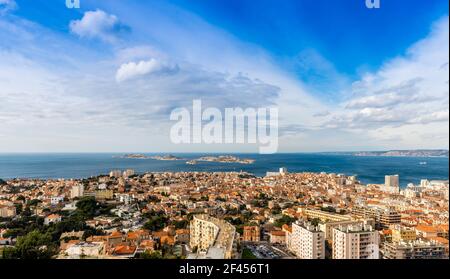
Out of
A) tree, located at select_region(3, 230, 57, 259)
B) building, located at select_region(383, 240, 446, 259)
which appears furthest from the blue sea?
building, located at select_region(383, 240, 446, 259)

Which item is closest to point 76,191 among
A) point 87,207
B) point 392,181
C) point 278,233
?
point 87,207

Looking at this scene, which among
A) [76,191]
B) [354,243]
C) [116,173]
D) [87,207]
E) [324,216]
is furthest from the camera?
[116,173]

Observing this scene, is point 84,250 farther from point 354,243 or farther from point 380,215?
point 380,215

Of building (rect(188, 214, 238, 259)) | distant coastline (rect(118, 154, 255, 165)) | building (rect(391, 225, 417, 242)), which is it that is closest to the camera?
building (rect(188, 214, 238, 259))

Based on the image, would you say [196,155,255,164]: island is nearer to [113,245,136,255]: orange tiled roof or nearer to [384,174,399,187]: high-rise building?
[113,245,136,255]: orange tiled roof
